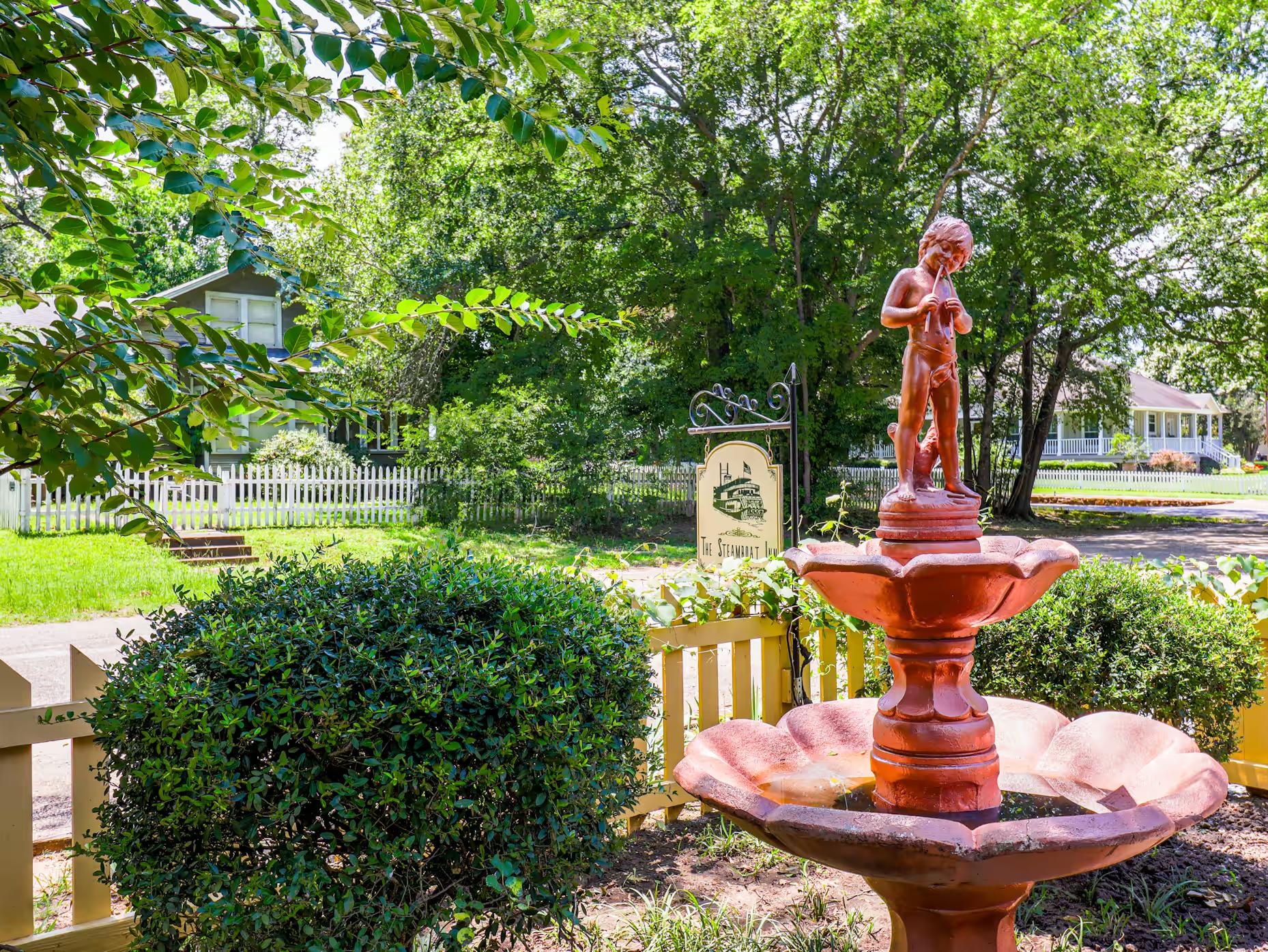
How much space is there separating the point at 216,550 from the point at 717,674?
13024 mm

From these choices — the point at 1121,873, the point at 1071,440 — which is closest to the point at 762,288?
the point at 1121,873

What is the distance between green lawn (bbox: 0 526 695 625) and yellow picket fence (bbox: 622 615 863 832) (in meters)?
2.82

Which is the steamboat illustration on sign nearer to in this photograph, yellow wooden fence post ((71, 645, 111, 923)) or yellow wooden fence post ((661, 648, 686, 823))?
yellow wooden fence post ((661, 648, 686, 823))

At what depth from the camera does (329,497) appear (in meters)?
18.8

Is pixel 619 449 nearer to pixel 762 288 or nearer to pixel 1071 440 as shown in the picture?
pixel 762 288

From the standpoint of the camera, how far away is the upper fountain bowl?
2.42 meters

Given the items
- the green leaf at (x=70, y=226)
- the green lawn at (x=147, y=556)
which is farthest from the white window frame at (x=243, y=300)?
the green leaf at (x=70, y=226)

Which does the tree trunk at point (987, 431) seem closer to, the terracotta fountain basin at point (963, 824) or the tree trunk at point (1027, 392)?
the tree trunk at point (1027, 392)

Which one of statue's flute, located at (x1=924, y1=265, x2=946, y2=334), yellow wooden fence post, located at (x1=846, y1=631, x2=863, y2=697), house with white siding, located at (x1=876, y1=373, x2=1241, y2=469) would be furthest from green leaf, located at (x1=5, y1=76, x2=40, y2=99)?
house with white siding, located at (x1=876, y1=373, x2=1241, y2=469)

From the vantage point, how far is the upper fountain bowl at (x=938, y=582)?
2418mm

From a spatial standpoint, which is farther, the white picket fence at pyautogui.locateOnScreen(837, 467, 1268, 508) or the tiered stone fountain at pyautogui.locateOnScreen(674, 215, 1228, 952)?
the white picket fence at pyautogui.locateOnScreen(837, 467, 1268, 508)

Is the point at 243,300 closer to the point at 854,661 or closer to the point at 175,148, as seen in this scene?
the point at 854,661

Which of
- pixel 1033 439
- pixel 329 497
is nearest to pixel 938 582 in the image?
pixel 329 497

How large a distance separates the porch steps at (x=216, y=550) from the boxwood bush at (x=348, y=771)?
13.0 metres
